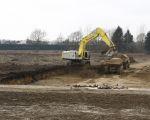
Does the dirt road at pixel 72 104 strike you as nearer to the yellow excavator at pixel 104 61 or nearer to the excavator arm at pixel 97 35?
the yellow excavator at pixel 104 61

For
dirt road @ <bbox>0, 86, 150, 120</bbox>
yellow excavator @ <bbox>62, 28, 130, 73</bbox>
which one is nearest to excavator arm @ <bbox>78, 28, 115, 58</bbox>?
yellow excavator @ <bbox>62, 28, 130, 73</bbox>

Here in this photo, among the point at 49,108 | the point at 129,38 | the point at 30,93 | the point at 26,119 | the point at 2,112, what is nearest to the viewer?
the point at 26,119

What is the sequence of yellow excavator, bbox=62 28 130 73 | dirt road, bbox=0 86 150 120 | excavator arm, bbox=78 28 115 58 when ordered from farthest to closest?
excavator arm, bbox=78 28 115 58 < yellow excavator, bbox=62 28 130 73 < dirt road, bbox=0 86 150 120

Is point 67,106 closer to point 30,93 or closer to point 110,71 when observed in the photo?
point 30,93

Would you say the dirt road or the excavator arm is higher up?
the excavator arm

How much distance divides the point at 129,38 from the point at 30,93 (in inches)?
3901

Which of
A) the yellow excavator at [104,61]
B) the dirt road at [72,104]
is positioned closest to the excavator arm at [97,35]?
the yellow excavator at [104,61]

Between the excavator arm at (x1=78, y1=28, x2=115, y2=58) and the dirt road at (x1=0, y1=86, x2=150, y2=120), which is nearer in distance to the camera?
the dirt road at (x1=0, y1=86, x2=150, y2=120)

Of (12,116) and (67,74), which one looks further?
(67,74)

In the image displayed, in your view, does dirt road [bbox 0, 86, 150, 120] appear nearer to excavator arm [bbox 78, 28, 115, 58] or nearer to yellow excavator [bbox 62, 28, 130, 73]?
yellow excavator [bbox 62, 28, 130, 73]

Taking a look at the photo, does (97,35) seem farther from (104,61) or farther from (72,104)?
(72,104)

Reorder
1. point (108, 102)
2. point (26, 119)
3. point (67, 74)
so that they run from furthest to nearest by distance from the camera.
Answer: point (67, 74)
point (108, 102)
point (26, 119)

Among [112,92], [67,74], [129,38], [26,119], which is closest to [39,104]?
[26,119]

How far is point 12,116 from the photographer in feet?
38.1
